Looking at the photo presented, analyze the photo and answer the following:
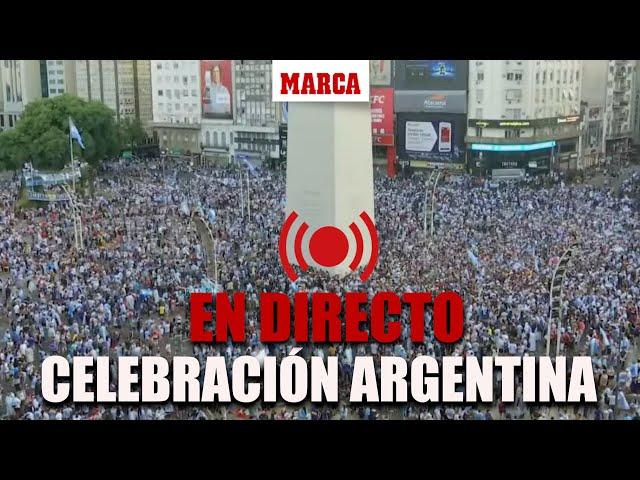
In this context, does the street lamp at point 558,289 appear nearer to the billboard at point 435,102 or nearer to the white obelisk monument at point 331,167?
the white obelisk monument at point 331,167

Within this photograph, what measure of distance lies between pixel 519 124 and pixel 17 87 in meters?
10.9

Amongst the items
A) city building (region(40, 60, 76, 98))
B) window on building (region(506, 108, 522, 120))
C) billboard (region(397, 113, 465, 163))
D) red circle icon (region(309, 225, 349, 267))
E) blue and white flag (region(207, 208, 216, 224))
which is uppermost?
city building (region(40, 60, 76, 98))

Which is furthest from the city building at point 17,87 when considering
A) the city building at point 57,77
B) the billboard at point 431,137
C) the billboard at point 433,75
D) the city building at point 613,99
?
the city building at point 613,99

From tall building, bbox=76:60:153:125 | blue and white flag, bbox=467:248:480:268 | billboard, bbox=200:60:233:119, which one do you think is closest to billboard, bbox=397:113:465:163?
blue and white flag, bbox=467:248:480:268

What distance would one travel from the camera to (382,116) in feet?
67.6

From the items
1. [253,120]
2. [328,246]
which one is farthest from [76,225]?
[328,246]

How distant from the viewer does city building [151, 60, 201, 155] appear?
19703 millimetres

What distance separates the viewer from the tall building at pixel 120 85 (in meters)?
18.9

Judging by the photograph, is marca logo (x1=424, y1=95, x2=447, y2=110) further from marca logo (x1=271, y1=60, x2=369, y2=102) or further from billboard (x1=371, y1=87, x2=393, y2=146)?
marca logo (x1=271, y1=60, x2=369, y2=102)

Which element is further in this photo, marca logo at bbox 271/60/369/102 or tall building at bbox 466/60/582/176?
tall building at bbox 466/60/582/176

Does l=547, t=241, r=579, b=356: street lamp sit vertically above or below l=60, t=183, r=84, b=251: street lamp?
below

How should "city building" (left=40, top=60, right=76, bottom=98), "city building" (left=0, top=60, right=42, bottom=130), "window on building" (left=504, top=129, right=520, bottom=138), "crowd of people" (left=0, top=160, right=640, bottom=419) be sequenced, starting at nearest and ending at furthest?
"crowd of people" (left=0, top=160, right=640, bottom=419) → "city building" (left=40, top=60, right=76, bottom=98) → "city building" (left=0, top=60, right=42, bottom=130) → "window on building" (left=504, top=129, right=520, bottom=138)

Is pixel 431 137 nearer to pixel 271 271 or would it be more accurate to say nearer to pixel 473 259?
pixel 473 259

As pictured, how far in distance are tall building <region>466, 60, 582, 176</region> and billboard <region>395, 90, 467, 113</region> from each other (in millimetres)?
233
